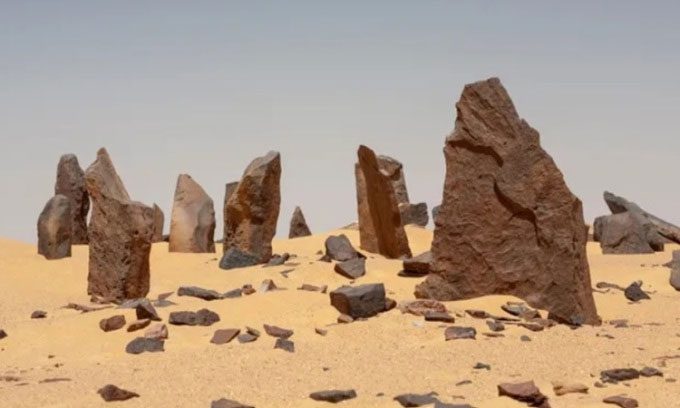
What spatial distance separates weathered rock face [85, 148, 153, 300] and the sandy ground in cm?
68

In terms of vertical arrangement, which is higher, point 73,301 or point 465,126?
point 465,126

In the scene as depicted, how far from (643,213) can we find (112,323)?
536 inches

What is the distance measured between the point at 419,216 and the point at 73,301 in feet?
33.1

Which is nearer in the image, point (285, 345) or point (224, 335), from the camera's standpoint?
point (285, 345)

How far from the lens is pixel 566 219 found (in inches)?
353

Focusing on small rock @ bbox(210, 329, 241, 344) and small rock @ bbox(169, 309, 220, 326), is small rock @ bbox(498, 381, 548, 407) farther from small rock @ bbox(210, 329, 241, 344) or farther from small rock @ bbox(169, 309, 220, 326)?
small rock @ bbox(169, 309, 220, 326)

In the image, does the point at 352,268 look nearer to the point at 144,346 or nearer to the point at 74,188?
the point at 144,346

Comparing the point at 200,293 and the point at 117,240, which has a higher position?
the point at 117,240

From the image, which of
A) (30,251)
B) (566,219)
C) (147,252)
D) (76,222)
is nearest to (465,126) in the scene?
(566,219)

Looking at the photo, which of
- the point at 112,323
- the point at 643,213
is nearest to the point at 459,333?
the point at 112,323

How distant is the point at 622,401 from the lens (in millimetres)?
5453

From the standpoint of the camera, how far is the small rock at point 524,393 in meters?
5.49

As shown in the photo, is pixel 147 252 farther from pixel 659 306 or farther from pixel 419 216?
pixel 419 216

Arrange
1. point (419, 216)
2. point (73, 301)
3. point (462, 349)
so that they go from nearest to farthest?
point (462, 349), point (73, 301), point (419, 216)
